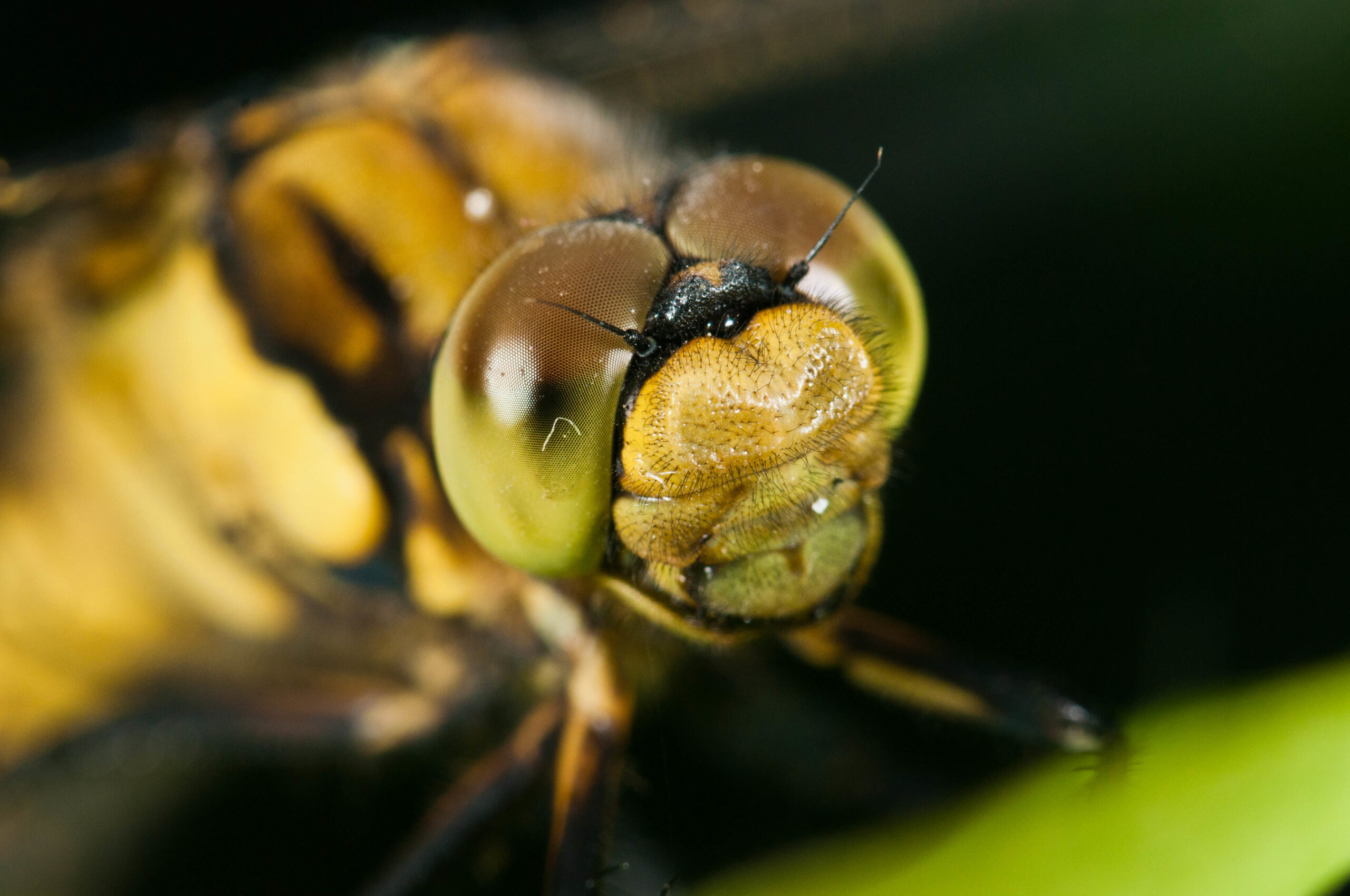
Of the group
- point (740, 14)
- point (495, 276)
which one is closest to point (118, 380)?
point (495, 276)

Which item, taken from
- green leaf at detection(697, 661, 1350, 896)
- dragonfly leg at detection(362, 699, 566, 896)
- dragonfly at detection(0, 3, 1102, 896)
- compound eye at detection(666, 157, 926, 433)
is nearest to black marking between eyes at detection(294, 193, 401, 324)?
dragonfly at detection(0, 3, 1102, 896)

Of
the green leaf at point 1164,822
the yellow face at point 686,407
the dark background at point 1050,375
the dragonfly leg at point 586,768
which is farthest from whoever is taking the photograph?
the dark background at point 1050,375


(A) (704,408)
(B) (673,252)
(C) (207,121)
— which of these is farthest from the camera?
(C) (207,121)

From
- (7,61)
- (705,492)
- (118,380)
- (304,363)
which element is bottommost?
(705,492)

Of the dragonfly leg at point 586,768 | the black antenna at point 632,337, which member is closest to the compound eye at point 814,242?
the black antenna at point 632,337

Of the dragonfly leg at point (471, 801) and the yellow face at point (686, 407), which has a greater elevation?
the yellow face at point (686, 407)

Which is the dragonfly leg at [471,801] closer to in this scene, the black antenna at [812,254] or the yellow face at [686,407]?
the yellow face at [686,407]

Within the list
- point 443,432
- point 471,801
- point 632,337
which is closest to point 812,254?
point 632,337

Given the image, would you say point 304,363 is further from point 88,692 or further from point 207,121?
point 88,692
